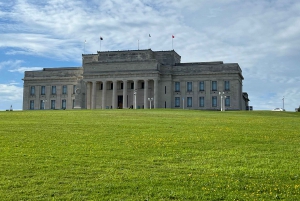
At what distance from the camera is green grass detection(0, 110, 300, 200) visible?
1472 centimetres

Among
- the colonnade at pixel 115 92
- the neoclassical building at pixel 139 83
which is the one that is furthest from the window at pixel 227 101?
the colonnade at pixel 115 92

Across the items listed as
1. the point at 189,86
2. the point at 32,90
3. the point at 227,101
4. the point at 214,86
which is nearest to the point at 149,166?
the point at 227,101

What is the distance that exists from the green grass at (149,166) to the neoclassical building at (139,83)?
2581 inches

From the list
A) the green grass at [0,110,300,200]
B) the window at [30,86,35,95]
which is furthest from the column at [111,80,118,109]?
the green grass at [0,110,300,200]

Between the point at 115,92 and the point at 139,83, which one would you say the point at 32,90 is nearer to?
the point at 115,92

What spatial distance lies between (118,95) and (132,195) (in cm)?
9020

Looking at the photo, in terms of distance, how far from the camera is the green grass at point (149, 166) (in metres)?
14.7

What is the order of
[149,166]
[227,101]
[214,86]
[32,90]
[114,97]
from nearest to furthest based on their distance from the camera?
[149,166]
[227,101]
[214,86]
[114,97]
[32,90]

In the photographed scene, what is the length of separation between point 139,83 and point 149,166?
3342 inches

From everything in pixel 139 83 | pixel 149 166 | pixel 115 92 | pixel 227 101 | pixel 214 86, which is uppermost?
pixel 139 83

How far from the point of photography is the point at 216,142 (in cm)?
2472

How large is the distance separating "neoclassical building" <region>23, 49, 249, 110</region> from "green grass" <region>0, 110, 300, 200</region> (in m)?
65.6

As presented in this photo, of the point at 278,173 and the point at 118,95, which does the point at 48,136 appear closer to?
the point at 278,173

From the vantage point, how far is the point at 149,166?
59.9ft
